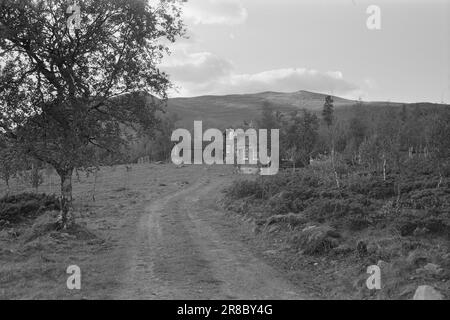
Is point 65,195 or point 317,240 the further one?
point 65,195

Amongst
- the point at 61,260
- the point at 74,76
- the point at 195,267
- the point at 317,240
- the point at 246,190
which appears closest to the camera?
the point at 195,267

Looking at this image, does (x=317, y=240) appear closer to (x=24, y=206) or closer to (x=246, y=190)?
(x=246, y=190)

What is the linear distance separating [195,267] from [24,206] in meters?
19.9

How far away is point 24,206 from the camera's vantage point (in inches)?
1169

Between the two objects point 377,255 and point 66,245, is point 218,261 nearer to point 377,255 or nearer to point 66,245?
point 377,255

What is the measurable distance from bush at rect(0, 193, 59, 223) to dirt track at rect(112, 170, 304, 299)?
353 inches

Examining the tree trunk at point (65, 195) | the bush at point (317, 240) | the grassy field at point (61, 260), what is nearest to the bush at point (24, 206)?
the grassy field at point (61, 260)

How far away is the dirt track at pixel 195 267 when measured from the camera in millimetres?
11633

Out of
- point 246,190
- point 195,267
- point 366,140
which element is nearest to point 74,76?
point 195,267

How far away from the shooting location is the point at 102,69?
817 inches

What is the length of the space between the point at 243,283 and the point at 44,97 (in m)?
13.3

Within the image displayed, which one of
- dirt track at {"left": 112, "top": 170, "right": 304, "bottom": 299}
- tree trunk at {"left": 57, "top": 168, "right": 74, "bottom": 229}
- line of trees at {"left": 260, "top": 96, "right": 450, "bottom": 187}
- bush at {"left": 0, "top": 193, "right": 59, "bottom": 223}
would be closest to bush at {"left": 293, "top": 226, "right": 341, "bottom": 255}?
dirt track at {"left": 112, "top": 170, "right": 304, "bottom": 299}

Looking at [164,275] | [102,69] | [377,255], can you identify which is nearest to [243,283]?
[164,275]

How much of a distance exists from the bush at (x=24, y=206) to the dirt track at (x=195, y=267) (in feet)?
29.4
